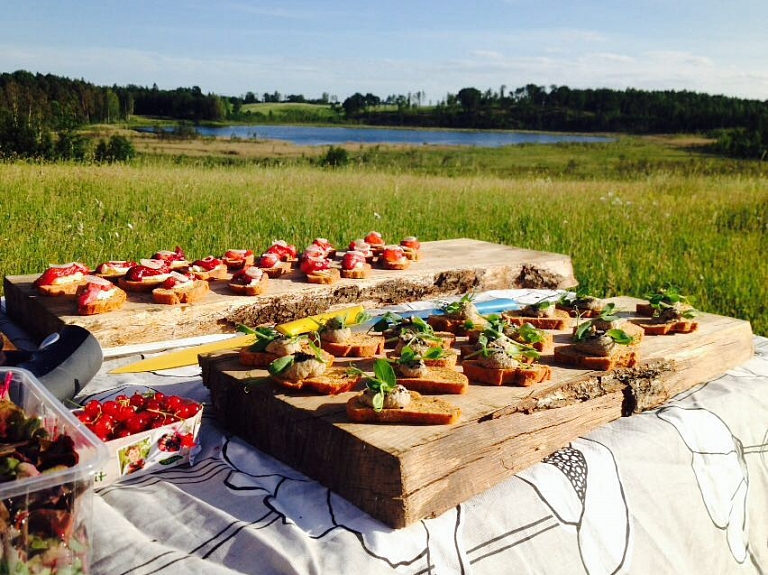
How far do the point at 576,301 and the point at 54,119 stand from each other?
23.7 m

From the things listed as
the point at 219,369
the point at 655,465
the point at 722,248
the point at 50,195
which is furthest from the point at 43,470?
the point at 50,195

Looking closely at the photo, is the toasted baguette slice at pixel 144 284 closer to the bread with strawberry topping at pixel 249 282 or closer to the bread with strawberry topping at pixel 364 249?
the bread with strawberry topping at pixel 249 282

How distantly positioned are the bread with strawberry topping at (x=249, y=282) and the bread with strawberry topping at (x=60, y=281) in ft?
2.01

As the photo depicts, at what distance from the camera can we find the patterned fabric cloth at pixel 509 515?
134cm

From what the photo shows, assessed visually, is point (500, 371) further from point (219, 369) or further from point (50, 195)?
point (50, 195)

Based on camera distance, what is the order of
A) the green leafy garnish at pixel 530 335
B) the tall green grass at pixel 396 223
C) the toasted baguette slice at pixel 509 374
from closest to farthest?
the toasted baguette slice at pixel 509 374 < the green leafy garnish at pixel 530 335 < the tall green grass at pixel 396 223

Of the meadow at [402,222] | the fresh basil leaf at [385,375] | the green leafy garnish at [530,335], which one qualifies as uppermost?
the fresh basil leaf at [385,375]

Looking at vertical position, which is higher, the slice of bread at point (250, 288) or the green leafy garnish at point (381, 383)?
the green leafy garnish at point (381, 383)

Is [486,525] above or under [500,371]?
under

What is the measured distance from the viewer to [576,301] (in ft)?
7.98

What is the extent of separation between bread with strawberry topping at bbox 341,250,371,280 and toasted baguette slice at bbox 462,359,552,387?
1.46 metres

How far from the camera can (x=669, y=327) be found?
225 cm

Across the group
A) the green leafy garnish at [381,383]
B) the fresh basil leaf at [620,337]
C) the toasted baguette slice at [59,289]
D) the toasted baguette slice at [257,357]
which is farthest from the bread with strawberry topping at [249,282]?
the fresh basil leaf at [620,337]

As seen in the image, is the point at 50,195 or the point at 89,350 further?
the point at 50,195
